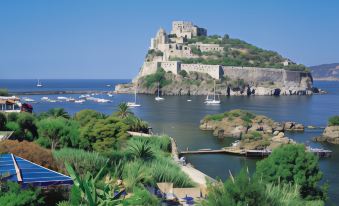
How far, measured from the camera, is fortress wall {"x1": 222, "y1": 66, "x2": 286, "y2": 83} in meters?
96.4

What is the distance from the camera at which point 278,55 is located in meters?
111

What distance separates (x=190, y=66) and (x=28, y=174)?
282 feet

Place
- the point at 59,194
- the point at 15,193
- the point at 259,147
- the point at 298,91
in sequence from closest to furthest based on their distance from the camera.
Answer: the point at 15,193 < the point at 59,194 < the point at 259,147 < the point at 298,91

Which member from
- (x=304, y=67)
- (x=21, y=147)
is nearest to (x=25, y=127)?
Answer: (x=21, y=147)

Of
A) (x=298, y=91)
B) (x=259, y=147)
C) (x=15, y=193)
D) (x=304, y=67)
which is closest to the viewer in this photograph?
(x=15, y=193)

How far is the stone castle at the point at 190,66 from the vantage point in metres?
94.2

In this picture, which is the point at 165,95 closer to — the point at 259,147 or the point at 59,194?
the point at 259,147

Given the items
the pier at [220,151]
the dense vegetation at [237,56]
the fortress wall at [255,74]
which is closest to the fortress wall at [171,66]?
the dense vegetation at [237,56]

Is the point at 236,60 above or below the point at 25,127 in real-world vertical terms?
above

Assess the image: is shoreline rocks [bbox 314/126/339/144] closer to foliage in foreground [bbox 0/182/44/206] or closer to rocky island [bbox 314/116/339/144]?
rocky island [bbox 314/116/339/144]

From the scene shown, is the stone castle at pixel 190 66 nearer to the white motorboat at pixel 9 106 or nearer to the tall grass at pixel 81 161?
the white motorboat at pixel 9 106

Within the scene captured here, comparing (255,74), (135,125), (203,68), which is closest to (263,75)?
(255,74)

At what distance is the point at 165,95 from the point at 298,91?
28990mm

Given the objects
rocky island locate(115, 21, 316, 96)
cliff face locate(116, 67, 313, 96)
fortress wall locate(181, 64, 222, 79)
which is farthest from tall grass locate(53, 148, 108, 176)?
fortress wall locate(181, 64, 222, 79)
